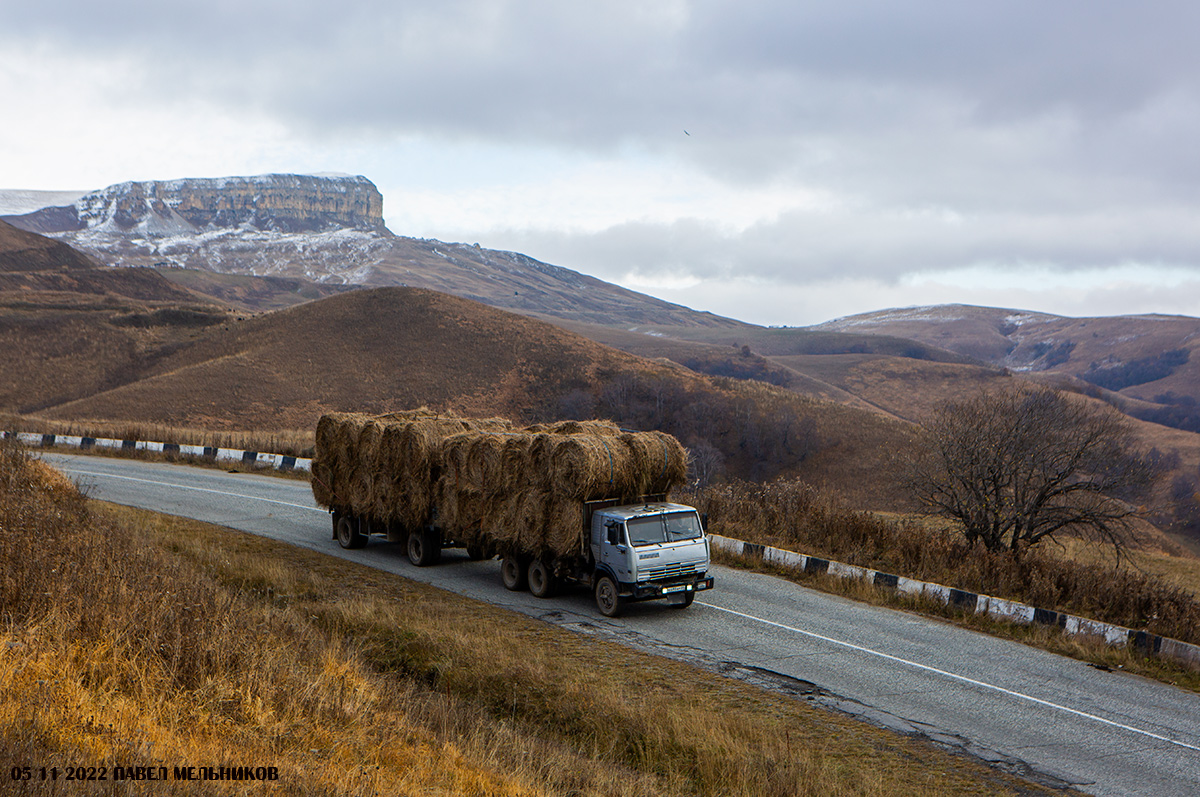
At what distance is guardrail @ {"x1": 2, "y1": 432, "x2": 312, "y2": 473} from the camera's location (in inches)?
1188

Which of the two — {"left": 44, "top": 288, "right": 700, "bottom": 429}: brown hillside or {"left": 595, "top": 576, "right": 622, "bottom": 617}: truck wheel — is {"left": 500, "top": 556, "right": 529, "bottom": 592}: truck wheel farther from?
{"left": 44, "top": 288, "right": 700, "bottom": 429}: brown hillside

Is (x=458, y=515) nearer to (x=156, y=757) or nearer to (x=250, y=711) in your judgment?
(x=250, y=711)

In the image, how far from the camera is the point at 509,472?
47.4ft

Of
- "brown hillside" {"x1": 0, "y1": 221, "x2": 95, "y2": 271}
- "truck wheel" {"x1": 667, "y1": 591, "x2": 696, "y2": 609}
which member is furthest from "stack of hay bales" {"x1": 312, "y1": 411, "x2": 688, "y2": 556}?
"brown hillside" {"x1": 0, "y1": 221, "x2": 95, "y2": 271}

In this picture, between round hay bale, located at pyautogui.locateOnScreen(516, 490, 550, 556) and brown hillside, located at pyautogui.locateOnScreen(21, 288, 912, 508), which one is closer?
round hay bale, located at pyautogui.locateOnScreen(516, 490, 550, 556)

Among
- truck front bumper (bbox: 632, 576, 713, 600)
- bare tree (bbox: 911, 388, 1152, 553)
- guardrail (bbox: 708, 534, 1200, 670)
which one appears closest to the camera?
guardrail (bbox: 708, 534, 1200, 670)

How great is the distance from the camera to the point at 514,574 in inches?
580

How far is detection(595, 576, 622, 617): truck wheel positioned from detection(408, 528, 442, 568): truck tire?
13.5 feet

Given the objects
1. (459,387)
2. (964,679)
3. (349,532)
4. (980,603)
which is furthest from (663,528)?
(459,387)

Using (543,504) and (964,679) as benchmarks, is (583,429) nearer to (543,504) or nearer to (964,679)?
(543,504)

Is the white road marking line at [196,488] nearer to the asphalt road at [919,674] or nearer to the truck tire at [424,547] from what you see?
the asphalt road at [919,674]

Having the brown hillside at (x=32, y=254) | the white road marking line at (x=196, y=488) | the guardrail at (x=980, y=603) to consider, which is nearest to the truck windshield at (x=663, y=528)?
the guardrail at (x=980, y=603)

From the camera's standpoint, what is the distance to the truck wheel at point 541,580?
46.6ft

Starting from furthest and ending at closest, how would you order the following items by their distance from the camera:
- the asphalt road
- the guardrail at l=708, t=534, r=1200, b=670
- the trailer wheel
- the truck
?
the trailer wheel < the truck < the guardrail at l=708, t=534, r=1200, b=670 < the asphalt road
